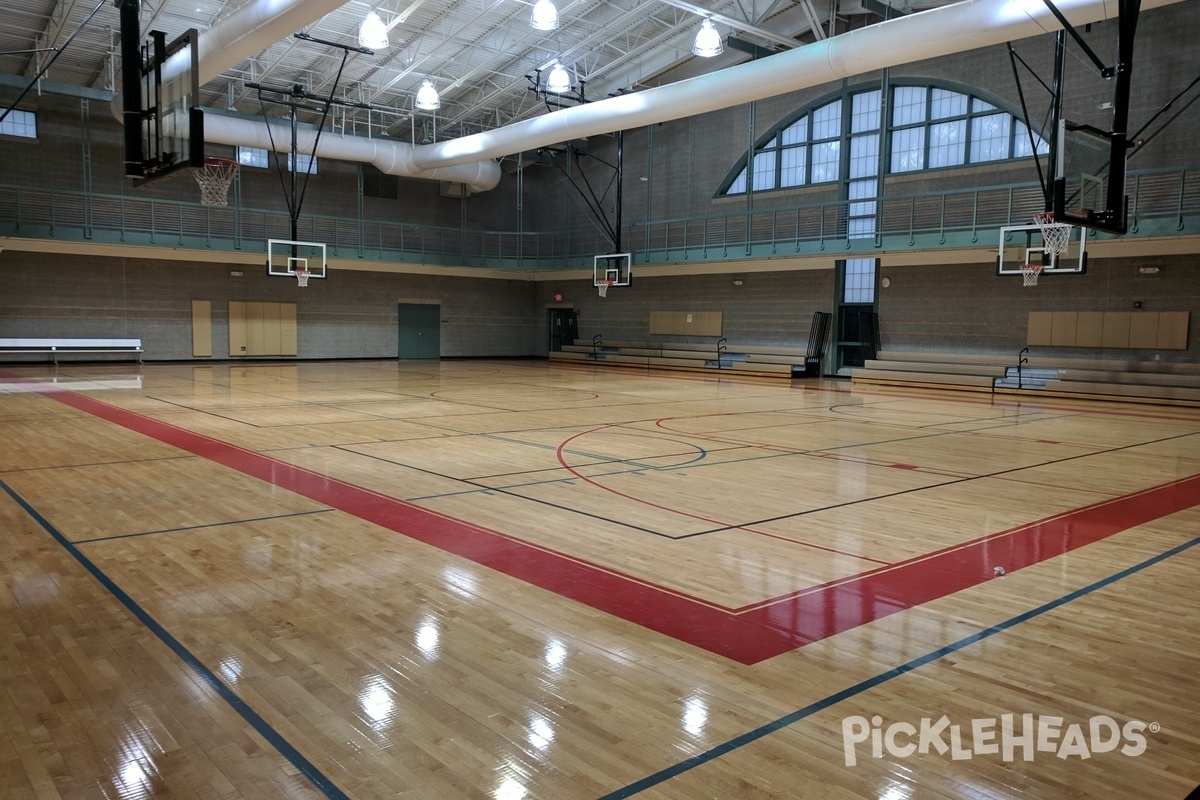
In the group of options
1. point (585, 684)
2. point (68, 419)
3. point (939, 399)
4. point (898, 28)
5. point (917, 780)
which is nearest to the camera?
point (917, 780)

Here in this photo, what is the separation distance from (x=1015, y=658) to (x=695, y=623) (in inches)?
58.9

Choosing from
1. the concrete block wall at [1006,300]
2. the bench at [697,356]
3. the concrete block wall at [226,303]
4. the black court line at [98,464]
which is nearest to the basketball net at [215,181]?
the concrete block wall at [226,303]

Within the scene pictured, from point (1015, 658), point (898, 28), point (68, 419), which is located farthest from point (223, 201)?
point (1015, 658)

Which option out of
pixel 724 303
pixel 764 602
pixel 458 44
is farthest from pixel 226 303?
pixel 764 602

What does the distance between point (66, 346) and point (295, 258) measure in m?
6.58

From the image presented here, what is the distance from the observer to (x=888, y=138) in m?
21.7

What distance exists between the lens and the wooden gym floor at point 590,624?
9.55ft

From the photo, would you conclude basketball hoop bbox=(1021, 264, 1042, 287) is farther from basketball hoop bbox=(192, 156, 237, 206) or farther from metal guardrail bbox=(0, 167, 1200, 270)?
basketball hoop bbox=(192, 156, 237, 206)

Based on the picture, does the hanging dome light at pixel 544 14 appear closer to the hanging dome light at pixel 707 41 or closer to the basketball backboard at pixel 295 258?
the hanging dome light at pixel 707 41

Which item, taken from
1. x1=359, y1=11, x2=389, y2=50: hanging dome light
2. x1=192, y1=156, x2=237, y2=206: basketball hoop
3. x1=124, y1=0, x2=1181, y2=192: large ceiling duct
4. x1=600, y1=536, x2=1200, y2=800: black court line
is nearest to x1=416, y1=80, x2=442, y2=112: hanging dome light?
x1=124, y1=0, x2=1181, y2=192: large ceiling duct

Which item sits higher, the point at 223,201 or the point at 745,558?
the point at 223,201

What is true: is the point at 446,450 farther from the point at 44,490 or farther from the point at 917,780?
the point at 917,780

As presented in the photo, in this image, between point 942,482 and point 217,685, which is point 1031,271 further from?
point 217,685

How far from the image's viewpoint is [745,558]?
17.9 ft
